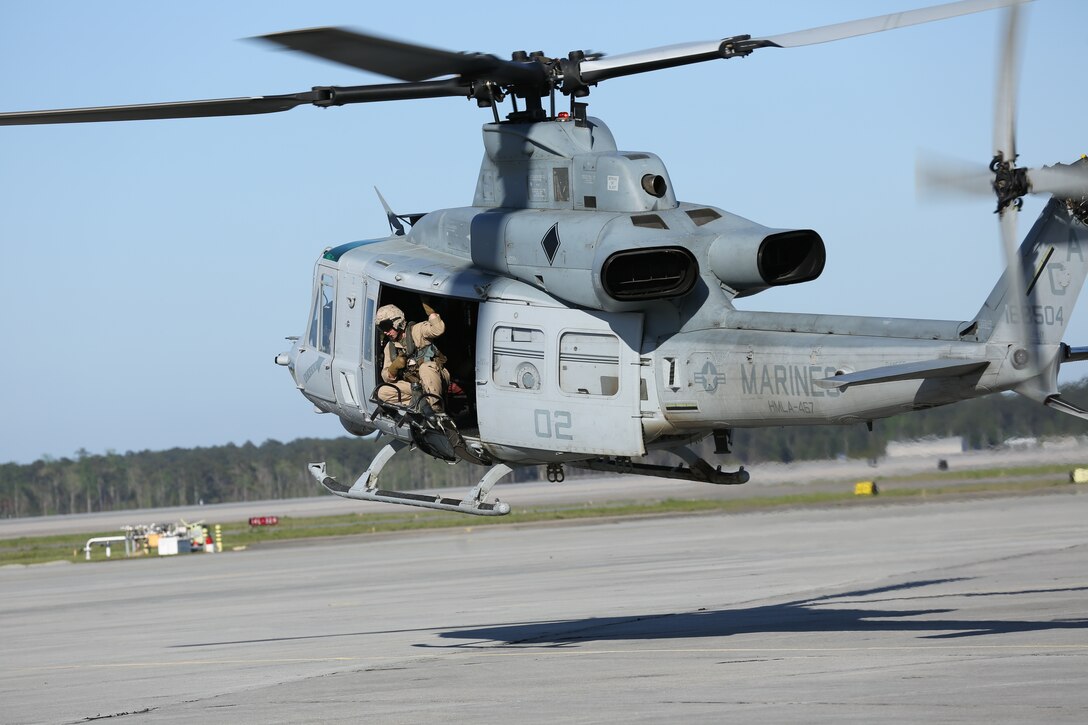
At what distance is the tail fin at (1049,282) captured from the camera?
12.1 metres

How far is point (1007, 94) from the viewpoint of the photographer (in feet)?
34.5

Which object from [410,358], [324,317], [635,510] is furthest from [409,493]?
[635,510]

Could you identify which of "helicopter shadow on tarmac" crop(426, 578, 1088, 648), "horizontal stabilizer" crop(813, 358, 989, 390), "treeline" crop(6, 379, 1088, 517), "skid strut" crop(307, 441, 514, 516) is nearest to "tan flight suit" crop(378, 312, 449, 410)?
"skid strut" crop(307, 441, 514, 516)

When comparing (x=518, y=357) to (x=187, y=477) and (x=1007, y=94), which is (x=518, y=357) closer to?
(x=1007, y=94)

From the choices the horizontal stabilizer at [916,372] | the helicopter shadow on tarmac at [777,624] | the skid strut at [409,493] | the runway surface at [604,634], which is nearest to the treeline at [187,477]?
the runway surface at [604,634]

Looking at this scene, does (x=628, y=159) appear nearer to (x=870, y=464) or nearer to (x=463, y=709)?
(x=463, y=709)

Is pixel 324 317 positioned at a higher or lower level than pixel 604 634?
higher

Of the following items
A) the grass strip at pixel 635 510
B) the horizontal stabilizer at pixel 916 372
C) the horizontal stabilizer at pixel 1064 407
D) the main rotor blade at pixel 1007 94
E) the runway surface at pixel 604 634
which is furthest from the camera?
the grass strip at pixel 635 510

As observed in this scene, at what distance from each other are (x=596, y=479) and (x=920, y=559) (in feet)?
324

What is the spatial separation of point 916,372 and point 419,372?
6240 millimetres

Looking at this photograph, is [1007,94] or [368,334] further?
[368,334]

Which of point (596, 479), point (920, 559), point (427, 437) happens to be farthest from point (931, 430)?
point (596, 479)

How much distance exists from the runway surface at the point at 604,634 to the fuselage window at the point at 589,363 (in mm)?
3261

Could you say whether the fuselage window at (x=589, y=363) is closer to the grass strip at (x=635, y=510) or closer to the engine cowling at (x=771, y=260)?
the engine cowling at (x=771, y=260)
